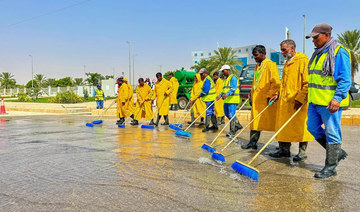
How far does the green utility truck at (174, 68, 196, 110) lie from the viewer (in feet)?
49.4

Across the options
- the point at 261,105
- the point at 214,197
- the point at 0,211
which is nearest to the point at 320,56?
the point at 261,105

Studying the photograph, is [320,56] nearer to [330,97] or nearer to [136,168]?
[330,97]

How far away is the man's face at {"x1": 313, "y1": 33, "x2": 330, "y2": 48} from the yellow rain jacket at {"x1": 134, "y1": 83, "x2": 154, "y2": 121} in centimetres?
688

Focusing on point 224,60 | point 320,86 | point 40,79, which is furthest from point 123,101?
point 40,79

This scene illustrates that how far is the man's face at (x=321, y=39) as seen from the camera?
11.7 ft

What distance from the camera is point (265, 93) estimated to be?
4969mm

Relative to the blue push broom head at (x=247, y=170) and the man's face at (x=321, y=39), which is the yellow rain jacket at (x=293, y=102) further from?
the blue push broom head at (x=247, y=170)

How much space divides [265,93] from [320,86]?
4.78 ft

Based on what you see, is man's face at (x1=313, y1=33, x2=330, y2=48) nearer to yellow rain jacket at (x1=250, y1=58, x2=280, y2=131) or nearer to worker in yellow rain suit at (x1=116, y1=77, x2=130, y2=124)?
yellow rain jacket at (x1=250, y1=58, x2=280, y2=131)

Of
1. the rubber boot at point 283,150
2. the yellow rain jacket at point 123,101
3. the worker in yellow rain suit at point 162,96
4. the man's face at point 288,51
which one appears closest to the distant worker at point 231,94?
the rubber boot at point 283,150

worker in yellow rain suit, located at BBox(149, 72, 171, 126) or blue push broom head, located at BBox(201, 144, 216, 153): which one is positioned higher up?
worker in yellow rain suit, located at BBox(149, 72, 171, 126)

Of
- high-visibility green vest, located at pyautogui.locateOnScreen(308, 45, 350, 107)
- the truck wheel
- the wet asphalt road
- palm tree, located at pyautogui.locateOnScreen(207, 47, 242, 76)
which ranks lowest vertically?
the wet asphalt road

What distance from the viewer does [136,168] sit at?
397cm

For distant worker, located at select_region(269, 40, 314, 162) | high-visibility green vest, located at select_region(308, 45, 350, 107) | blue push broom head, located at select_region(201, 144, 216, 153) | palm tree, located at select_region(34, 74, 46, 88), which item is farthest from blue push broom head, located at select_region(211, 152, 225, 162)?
palm tree, located at select_region(34, 74, 46, 88)
